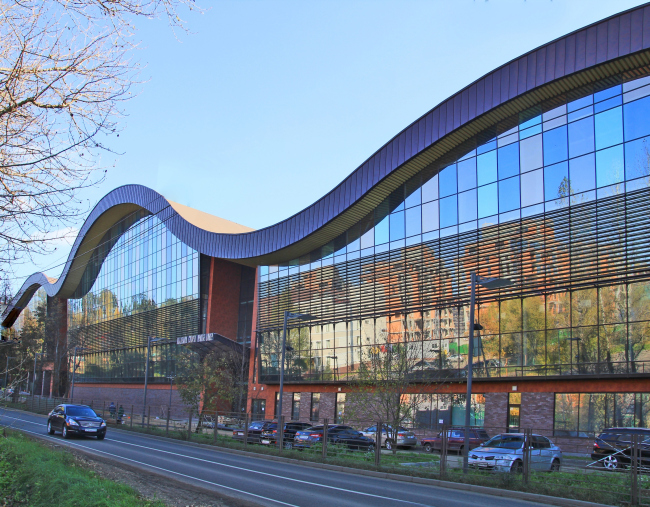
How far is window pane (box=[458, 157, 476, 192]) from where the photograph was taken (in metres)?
33.8

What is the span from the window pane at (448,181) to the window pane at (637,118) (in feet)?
31.9

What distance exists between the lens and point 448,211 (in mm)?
34562

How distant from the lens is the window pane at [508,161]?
1246 inches

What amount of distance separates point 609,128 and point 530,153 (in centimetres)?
409

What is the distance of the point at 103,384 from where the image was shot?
239 feet

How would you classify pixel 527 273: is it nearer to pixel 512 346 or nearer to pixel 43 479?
pixel 512 346

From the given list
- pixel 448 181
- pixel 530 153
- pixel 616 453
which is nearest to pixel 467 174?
pixel 448 181

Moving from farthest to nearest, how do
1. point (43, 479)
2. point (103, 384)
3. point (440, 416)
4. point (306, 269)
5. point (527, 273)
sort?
point (103, 384) → point (306, 269) → point (440, 416) → point (527, 273) → point (43, 479)

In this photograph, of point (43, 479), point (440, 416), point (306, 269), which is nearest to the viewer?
point (43, 479)

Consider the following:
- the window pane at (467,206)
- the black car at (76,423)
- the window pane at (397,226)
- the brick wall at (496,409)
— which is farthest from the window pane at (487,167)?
the black car at (76,423)

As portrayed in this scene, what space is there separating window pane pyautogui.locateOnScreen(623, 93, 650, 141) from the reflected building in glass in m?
0.06

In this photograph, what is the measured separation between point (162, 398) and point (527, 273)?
39383 mm

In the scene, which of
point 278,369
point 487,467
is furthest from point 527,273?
point 278,369

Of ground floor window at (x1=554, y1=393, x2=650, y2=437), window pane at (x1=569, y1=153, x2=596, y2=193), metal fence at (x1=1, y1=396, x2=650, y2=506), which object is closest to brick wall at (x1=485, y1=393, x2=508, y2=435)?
ground floor window at (x1=554, y1=393, x2=650, y2=437)
